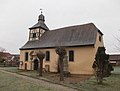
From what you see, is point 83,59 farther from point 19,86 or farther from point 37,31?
point 37,31

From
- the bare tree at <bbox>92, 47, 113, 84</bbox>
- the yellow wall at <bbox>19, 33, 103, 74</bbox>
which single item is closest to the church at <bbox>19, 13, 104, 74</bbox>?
the yellow wall at <bbox>19, 33, 103, 74</bbox>

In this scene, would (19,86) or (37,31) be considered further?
(37,31)

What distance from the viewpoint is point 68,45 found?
83.5ft

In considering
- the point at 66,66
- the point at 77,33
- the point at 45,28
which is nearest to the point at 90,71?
the point at 66,66

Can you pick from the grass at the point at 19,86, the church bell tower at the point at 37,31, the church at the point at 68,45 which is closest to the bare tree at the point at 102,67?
the grass at the point at 19,86

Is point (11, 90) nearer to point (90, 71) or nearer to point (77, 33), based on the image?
point (90, 71)

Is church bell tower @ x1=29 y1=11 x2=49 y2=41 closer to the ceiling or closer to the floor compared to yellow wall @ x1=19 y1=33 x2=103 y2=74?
closer to the ceiling

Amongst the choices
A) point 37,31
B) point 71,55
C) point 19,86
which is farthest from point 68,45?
point 19,86

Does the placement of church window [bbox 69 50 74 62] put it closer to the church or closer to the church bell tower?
the church

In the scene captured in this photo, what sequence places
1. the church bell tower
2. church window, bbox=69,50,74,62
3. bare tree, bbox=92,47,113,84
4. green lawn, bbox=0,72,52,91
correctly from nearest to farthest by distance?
green lawn, bbox=0,72,52,91 < bare tree, bbox=92,47,113,84 < church window, bbox=69,50,74,62 < the church bell tower

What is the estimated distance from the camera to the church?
76.7ft

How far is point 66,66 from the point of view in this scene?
24828mm

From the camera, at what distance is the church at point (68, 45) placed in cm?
2339

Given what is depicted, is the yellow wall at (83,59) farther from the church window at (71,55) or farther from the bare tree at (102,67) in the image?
the bare tree at (102,67)
